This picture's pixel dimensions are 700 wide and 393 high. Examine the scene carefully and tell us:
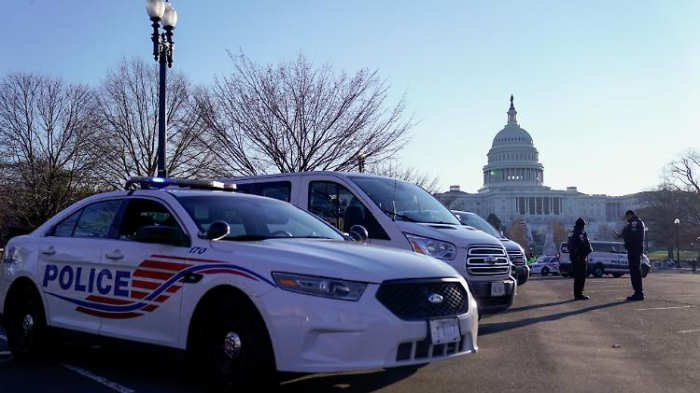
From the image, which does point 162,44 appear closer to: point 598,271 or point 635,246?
point 635,246

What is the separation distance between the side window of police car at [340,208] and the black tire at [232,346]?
371cm

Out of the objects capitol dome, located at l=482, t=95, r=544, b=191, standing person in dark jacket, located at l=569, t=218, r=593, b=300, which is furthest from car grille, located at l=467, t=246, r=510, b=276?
capitol dome, located at l=482, t=95, r=544, b=191

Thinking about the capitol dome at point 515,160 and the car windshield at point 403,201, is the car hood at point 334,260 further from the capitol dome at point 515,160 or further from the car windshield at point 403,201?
the capitol dome at point 515,160

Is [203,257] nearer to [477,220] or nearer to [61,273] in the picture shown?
[61,273]

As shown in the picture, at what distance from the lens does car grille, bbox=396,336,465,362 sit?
4.47 metres

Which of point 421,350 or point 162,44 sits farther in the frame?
point 162,44

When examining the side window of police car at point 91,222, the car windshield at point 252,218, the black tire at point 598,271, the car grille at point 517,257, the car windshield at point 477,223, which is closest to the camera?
the car windshield at point 252,218

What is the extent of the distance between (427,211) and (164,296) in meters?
4.69

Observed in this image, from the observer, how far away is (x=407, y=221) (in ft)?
27.8

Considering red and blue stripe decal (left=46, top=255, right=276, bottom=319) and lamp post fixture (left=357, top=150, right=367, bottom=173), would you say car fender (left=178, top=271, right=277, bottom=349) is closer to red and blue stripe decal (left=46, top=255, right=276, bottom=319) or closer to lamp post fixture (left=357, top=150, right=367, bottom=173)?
red and blue stripe decal (left=46, top=255, right=276, bottom=319)

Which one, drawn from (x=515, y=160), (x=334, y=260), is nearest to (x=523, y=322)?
(x=334, y=260)

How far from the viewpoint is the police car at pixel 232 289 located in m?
4.39

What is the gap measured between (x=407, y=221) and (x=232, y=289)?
4011mm

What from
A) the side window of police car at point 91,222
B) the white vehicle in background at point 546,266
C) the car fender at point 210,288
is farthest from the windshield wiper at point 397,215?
the white vehicle in background at point 546,266
